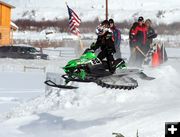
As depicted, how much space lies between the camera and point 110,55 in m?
11.5

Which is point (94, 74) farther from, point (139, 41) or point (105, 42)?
point (139, 41)

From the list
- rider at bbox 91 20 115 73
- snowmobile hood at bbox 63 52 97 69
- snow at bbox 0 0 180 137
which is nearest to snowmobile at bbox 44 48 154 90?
snowmobile hood at bbox 63 52 97 69

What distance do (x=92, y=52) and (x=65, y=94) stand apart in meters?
3.20

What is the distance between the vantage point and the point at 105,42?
11211 millimetres

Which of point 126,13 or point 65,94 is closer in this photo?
point 65,94

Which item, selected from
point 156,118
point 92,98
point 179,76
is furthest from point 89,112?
point 179,76

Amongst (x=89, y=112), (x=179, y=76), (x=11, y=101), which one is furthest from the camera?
(x=11, y=101)

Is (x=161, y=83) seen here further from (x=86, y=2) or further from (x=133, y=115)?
(x=86, y=2)

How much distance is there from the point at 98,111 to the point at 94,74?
1754mm

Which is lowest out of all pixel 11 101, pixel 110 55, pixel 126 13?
pixel 11 101

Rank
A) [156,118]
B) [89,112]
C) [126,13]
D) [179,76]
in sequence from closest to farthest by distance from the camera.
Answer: [156,118]
[89,112]
[179,76]
[126,13]

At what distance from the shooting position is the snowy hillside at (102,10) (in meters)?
89.6

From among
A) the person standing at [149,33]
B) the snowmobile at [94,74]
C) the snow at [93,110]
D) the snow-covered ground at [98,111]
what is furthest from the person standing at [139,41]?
the snowmobile at [94,74]

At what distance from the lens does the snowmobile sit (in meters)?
10.8
